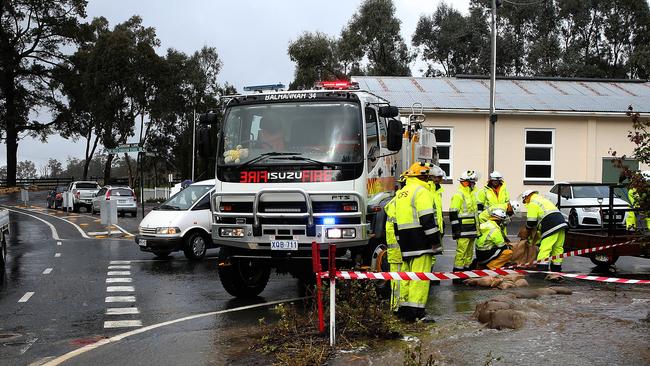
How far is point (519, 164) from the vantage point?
26.9m

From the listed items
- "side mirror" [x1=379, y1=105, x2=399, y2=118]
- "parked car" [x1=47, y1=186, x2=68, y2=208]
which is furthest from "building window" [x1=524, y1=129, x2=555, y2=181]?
"parked car" [x1=47, y1=186, x2=68, y2=208]

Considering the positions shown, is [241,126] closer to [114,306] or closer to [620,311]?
[114,306]

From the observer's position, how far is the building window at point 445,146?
26.6 m

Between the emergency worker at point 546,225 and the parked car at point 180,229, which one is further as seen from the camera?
the parked car at point 180,229

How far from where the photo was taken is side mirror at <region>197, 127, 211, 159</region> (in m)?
9.25

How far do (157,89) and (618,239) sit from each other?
154 ft

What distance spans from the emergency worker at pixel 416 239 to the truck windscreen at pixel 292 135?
1.31m

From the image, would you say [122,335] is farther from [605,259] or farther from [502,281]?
[605,259]

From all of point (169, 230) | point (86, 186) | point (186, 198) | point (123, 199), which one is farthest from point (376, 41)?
point (169, 230)

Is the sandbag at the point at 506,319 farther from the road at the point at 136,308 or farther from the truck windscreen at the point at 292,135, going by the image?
the truck windscreen at the point at 292,135

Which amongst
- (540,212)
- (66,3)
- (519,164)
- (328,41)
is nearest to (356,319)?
(540,212)

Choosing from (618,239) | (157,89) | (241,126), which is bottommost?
(618,239)

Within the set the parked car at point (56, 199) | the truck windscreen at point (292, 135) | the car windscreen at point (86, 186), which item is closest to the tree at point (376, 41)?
the car windscreen at point (86, 186)

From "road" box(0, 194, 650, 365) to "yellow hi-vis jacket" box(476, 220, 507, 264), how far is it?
0.85 meters
